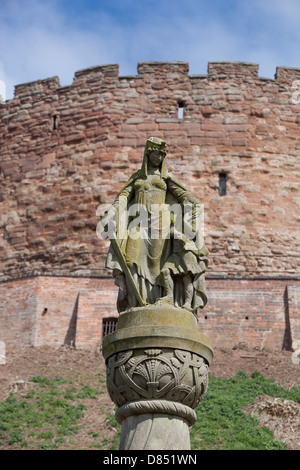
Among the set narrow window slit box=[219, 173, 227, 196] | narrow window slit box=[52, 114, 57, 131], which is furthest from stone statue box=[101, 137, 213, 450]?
narrow window slit box=[52, 114, 57, 131]

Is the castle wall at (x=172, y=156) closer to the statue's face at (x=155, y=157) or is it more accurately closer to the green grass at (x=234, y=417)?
the green grass at (x=234, y=417)

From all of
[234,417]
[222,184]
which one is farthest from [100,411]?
[222,184]

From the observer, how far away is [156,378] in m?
6.63

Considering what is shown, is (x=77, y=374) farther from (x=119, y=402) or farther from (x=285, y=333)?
(x=119, y=402)

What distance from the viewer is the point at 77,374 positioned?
596 inches

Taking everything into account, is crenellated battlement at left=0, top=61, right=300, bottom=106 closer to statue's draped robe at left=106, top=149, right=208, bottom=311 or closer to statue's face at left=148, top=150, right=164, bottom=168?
statue's face at left=148, top=150, right=164, bottom=168

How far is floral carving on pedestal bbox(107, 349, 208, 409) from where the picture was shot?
664 cm

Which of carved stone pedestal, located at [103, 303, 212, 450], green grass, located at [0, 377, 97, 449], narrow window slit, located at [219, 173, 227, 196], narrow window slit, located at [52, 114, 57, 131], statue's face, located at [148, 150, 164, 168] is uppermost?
narrow window slit, located at [52, 114, 57, 131]

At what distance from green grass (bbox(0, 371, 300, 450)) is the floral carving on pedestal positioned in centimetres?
483

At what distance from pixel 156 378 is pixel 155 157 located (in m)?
2.45

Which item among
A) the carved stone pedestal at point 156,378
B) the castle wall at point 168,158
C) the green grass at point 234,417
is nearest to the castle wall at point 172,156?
the castle wall at point 168,158

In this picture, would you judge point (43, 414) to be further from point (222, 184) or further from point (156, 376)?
point (222, 184)

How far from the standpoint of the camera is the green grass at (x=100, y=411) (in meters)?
11.7

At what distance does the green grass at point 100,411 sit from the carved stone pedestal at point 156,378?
478 cm
